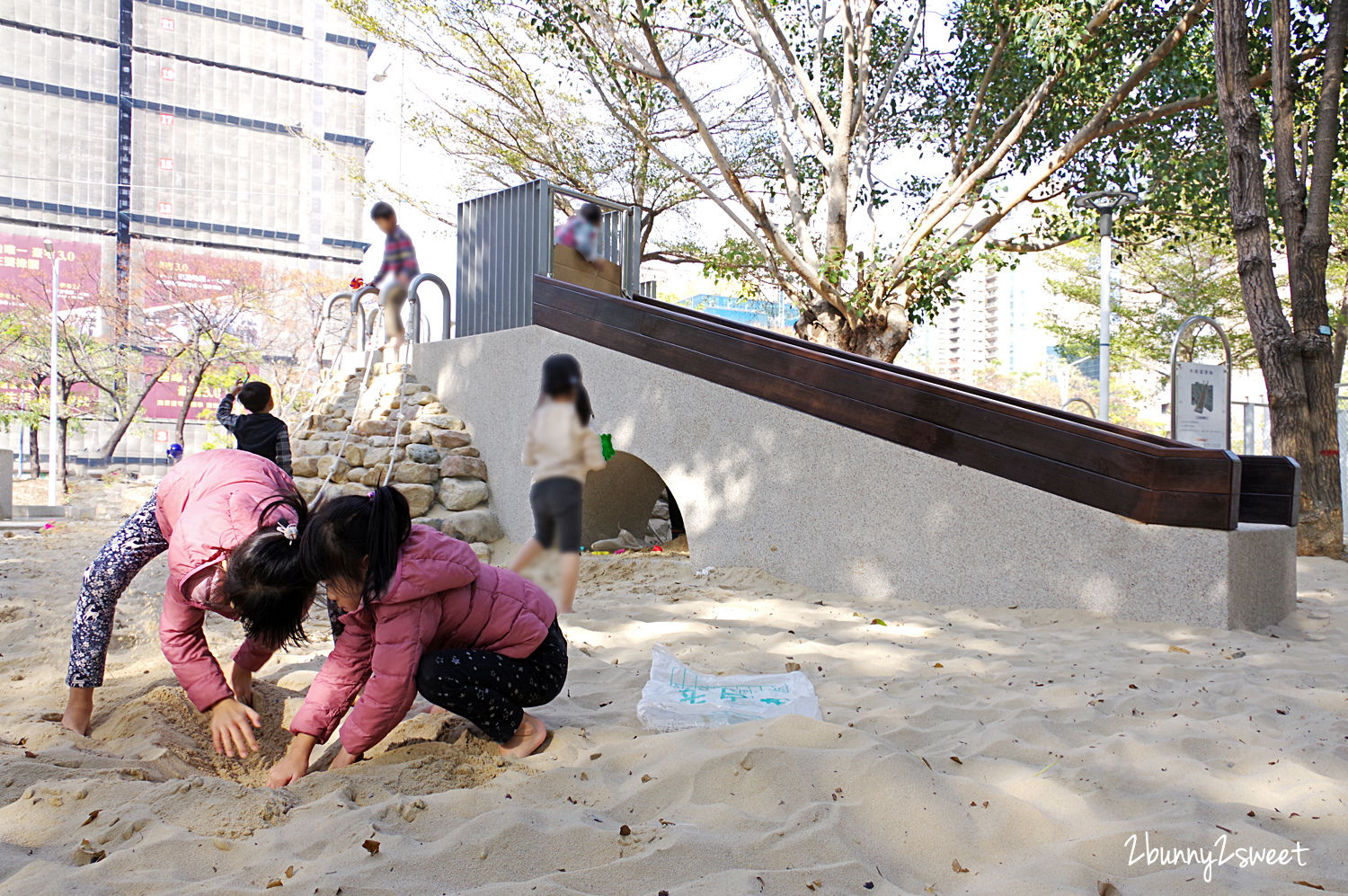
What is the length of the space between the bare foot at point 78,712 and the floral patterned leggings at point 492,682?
106cm

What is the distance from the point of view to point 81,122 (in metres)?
33.1

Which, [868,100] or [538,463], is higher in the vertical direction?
[868,100]

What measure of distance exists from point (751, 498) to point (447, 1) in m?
10.1

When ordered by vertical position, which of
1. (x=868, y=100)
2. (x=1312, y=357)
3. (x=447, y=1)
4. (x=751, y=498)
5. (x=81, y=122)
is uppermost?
(x=81, y=122)

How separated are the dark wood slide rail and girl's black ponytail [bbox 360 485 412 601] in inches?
52.8

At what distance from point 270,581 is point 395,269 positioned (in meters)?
0.74

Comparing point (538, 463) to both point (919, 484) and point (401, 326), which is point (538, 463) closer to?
point (401, 326)

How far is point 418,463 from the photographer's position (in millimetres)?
6766

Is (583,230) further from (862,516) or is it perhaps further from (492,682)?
(862,516)

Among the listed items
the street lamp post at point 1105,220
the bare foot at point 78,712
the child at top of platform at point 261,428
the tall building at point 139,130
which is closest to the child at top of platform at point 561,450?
the bare foot at point 78,712

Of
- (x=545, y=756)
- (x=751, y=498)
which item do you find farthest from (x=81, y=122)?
(x=545, y=756)

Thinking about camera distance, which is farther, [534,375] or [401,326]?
[534,375]

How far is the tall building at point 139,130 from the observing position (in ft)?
102

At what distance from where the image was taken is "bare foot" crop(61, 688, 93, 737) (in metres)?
2.52
